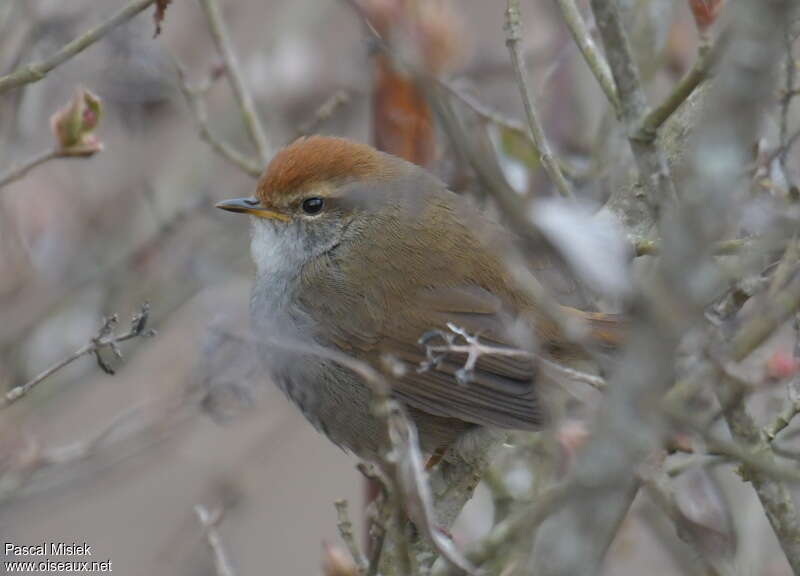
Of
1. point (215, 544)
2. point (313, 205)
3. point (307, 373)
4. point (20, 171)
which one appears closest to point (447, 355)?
point (307, 373)

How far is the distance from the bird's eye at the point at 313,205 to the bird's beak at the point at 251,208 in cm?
8

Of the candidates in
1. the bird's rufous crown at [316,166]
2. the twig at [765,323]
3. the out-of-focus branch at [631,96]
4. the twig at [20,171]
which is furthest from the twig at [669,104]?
the bird's rufous crown at [316,166]

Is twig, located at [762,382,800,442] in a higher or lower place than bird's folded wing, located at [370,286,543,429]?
lower

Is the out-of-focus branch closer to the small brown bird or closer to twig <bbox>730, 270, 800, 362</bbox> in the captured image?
twig <bbox>730, 270, 800, 362</bbox>

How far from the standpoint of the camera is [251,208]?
4.36 m

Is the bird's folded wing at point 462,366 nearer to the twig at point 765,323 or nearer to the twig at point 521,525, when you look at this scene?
the twig at point 521,525

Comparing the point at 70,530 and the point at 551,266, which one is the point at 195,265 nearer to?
the point at 551,266

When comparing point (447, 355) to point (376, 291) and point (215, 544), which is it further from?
point (215, 544)

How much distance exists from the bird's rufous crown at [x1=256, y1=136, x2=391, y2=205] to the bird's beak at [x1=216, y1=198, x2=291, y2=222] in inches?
1.2

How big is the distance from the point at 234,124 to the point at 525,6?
2.85 m

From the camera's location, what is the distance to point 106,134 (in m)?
6.83

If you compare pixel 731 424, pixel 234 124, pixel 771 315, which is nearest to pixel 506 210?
pixel 771 315

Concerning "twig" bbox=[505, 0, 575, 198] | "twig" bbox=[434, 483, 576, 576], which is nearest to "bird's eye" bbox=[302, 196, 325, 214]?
"twig" bbox=[505, 0, 575, 198]

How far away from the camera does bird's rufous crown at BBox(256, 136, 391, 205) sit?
4.30 metres
